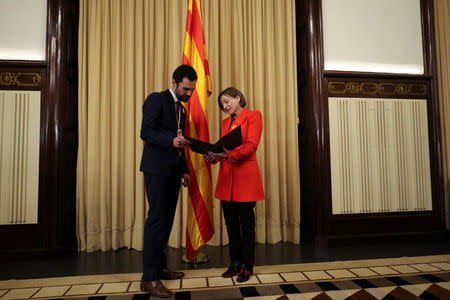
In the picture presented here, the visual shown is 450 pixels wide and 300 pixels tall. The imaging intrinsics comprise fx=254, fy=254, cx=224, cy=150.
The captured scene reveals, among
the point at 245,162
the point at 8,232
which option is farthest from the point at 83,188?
the point at 245,162

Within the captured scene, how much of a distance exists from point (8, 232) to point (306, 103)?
309 centimetres

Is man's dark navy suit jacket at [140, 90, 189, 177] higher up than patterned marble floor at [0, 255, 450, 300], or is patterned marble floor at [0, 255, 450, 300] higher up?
man's dark navy suit jacket at [140, 90, 189, 177]

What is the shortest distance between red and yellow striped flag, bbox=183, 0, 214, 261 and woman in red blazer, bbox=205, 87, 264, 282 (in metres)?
0.28

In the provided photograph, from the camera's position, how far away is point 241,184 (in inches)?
65.1

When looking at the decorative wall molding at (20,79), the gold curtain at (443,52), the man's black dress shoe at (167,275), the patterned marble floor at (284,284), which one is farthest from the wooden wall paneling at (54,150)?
the gold curtain at (443,52)

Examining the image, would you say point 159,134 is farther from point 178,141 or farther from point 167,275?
point 167,275

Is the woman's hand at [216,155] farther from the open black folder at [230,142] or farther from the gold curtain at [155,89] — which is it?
the gold curtain at [155,89]

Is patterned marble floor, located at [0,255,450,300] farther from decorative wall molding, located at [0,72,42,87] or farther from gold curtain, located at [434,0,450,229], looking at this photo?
gold curtain, located at [434,0,450,229]

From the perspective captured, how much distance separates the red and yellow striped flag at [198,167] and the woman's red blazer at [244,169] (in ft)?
0.96

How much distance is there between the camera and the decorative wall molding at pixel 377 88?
8.76ft

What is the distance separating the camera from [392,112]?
8.89 feet

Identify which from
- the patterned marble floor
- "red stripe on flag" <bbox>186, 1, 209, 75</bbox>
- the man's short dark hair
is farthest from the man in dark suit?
"red stripe on flag" <bbox>186, 1, 209, 75</bbox>

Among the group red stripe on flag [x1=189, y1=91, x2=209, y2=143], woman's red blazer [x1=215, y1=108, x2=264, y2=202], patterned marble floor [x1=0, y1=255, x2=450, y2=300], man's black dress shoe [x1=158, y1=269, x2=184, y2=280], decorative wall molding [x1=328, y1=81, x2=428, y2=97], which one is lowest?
patterned marble floor [x1=0, y1=255, x2=450, y2=300]

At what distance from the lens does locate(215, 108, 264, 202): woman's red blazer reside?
1641mm
